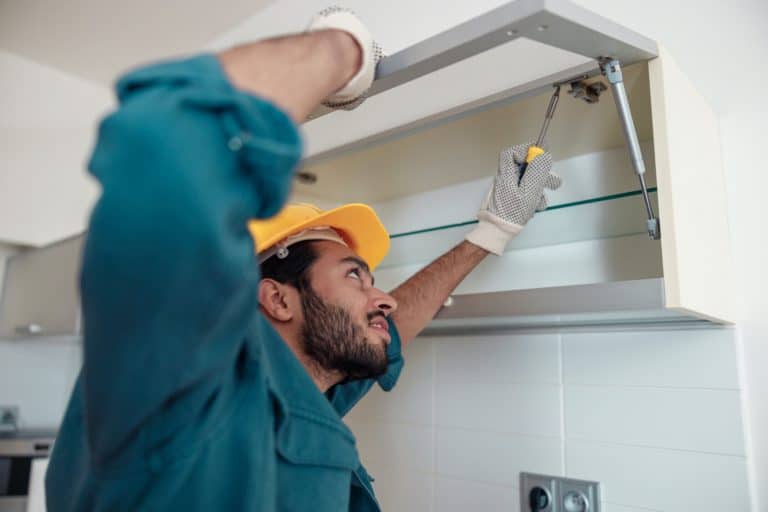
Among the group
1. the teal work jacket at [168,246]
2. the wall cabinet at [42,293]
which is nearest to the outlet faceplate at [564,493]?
the teal work jacket at [168,246]

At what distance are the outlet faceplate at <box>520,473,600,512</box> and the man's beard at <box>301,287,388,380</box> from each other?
1.31 ft

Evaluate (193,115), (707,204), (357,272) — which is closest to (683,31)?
(707,204)

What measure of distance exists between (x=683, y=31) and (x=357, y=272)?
70 centimetres

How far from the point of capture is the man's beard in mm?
902

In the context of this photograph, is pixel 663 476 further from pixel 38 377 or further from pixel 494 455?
pixel 38 377

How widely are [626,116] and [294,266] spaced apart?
54cm

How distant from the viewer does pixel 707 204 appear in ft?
2.84

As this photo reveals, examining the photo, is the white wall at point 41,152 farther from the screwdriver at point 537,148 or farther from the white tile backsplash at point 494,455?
the screwdriver at point 537,148

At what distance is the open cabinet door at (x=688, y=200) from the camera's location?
0.72 m

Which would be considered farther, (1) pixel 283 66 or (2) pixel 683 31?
(2) pixel 683 31

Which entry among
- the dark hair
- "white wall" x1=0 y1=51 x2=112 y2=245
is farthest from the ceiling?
the dark hair

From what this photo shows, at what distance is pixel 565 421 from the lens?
3.58 ft

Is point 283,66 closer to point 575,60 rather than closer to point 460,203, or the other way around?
point 575,60

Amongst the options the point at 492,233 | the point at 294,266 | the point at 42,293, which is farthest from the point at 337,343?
the point at 42,293
